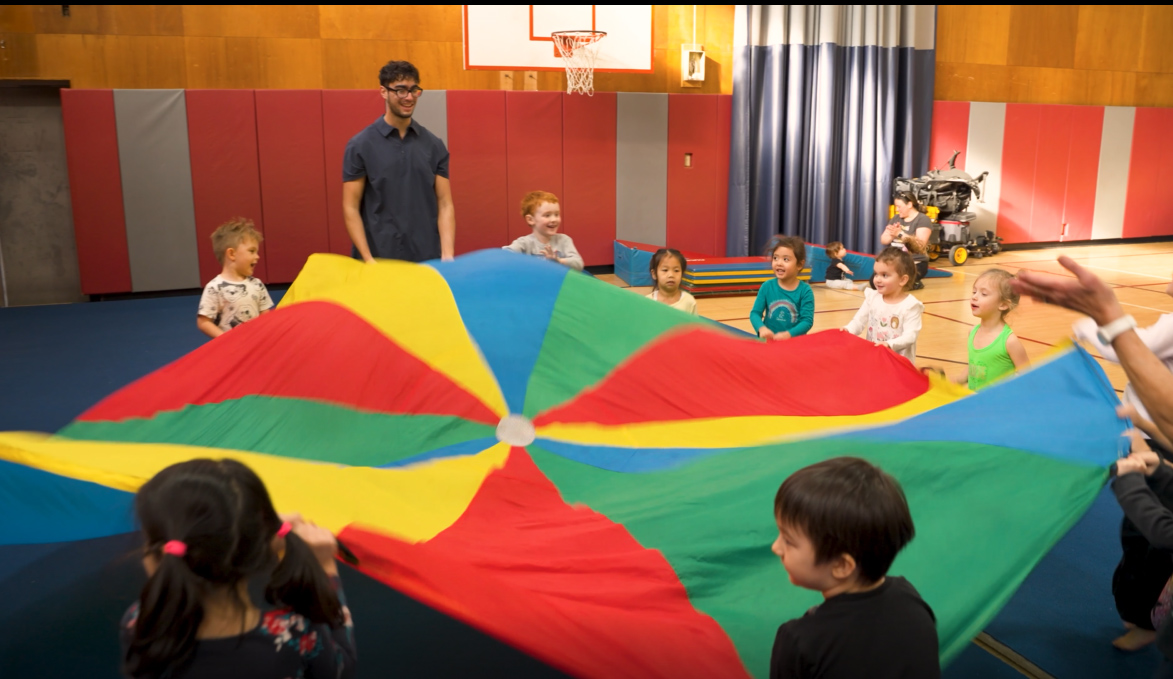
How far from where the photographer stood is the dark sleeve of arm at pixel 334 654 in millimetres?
1109

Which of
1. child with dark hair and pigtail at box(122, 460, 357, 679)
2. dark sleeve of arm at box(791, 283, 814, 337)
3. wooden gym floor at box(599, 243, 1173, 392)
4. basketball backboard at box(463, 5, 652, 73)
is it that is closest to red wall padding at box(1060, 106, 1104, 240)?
wooden gym floor at box(599, 243, 1173, 392)

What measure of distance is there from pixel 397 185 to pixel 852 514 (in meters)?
2.54

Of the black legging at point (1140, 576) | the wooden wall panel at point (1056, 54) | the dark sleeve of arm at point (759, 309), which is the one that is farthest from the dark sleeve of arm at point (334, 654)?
the wooden wall panel at point (1056, 54)

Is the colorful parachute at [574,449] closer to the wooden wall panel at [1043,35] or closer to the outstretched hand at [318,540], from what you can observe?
the outstretched hand at [318,540]

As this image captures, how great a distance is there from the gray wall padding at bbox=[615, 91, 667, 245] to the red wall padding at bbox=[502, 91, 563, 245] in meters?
0.52

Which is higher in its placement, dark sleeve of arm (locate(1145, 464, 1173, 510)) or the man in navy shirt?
the man in navy shirt

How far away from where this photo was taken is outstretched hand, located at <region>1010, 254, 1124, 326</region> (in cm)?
132

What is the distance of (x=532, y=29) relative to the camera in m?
6.25

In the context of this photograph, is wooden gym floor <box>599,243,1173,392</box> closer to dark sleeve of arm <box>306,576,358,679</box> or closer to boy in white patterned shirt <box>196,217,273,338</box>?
boy in white patterned shirt <box>196,217,273,338</box>

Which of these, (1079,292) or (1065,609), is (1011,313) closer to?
(1065,609)

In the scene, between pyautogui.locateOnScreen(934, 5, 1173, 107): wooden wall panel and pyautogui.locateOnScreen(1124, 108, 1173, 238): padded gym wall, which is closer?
pyautogui.locateOnScreen(934, 5, 1173, 107): wooden wall panel

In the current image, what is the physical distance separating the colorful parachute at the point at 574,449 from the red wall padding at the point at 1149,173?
8471 mm

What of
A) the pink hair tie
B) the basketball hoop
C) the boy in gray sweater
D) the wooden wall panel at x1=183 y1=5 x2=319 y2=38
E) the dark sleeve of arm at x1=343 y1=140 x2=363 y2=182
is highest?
the wooden wall panel at x1=183 y1=5 x2=319 y2=38

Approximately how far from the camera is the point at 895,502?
3.37 feet
